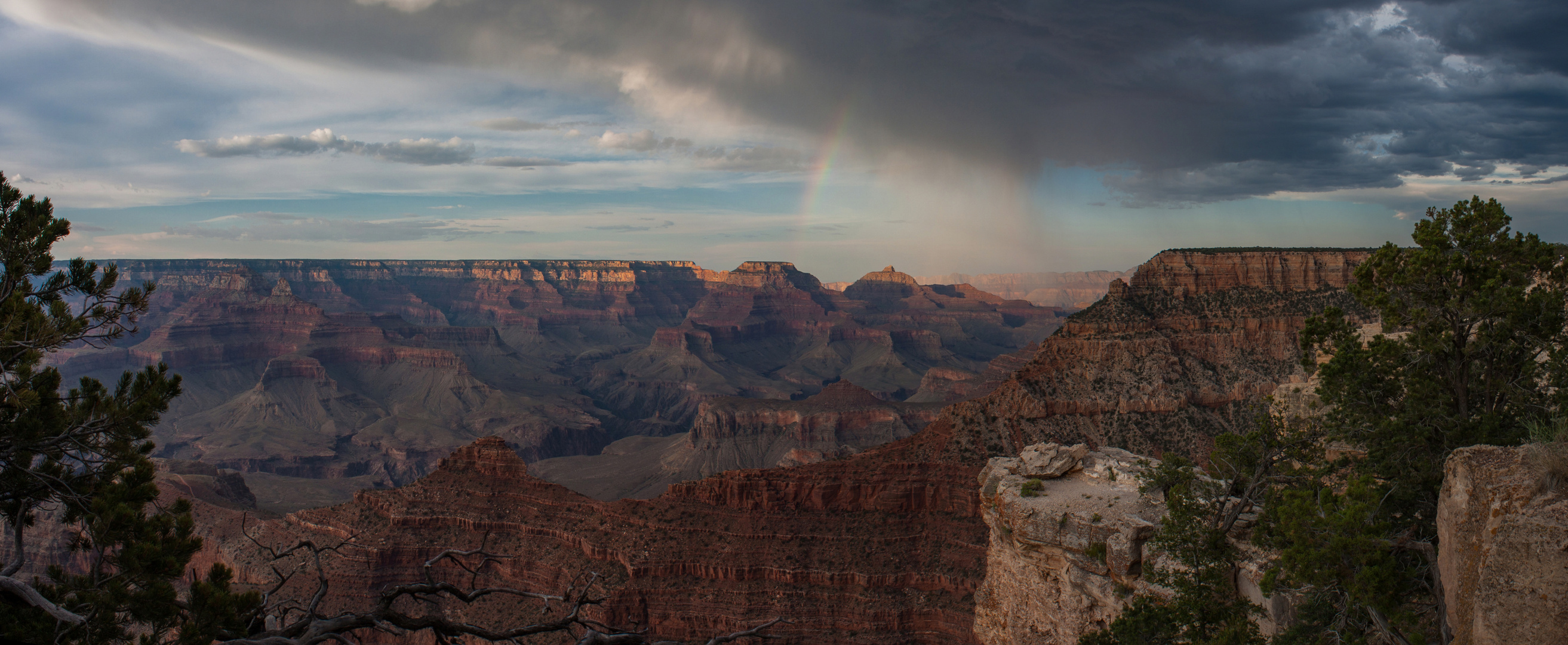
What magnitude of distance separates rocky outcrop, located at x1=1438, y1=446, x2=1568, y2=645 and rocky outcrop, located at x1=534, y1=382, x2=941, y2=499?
108903 millimetres

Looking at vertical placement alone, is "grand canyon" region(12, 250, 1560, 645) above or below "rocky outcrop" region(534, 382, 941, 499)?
above

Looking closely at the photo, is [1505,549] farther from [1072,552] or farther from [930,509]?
[930,509]

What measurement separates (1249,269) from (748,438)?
263 ft

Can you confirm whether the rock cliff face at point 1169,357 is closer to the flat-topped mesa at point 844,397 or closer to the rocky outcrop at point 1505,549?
the rocky outcrop at point 1505,549

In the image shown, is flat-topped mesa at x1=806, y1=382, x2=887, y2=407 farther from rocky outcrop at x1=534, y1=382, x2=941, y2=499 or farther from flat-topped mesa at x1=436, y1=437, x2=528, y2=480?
flat-topped mesa at x1=436, y1=437, x2=528, y2=480

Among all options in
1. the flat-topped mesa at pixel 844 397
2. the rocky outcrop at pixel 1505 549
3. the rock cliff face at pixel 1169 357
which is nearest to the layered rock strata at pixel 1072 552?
the rocky outcrop at pixel 1505 549

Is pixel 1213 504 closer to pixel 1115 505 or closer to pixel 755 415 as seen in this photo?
pixel 1115 505

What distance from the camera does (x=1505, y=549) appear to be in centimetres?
1073

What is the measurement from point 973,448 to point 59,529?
2931 inches

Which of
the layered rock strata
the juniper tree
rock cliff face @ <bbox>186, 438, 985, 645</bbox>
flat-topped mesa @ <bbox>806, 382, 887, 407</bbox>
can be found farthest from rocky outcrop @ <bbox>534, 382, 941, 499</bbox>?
the juniper tree

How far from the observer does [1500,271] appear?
57.0 ft

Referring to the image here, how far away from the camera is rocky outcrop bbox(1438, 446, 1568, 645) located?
10195 mm

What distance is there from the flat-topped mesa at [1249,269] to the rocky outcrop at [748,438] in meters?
53.2

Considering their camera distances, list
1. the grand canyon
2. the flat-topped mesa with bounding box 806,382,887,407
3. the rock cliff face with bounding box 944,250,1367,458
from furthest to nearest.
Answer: the flat-topped mesa with bounding box 806,382,887,407
the rock cliff face with bounding box 944,250,1367,458
the grand canyon
